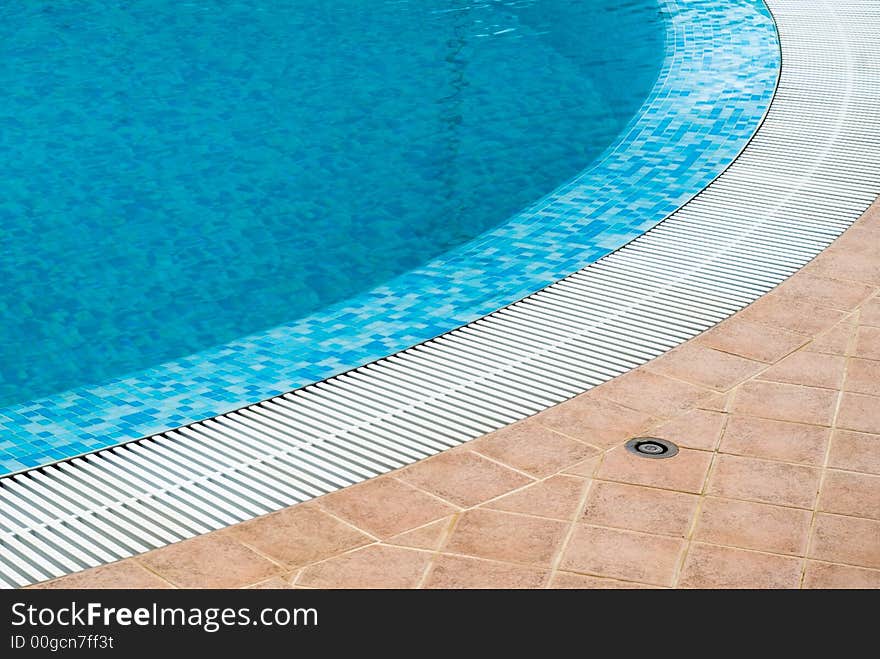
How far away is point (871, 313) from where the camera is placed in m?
5.55

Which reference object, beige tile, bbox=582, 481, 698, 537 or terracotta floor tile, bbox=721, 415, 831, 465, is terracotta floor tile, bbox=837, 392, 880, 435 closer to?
terracotta floor tile, bbox=721, 415, 831, 465

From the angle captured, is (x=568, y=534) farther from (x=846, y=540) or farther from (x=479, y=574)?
(x=846, y=540)

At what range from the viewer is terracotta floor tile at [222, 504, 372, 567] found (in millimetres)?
4047

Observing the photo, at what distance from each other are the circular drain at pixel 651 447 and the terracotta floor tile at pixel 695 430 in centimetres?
4

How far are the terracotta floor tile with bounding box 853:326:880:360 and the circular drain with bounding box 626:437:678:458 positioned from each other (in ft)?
3.82

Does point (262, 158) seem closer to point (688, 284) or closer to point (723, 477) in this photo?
point (688, 284)

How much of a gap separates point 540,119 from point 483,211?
148 centimetres

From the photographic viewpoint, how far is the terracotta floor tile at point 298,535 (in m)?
4.05

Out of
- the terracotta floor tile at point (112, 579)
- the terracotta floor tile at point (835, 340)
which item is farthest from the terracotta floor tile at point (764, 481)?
the terracotta floor tile at point (112, 579)

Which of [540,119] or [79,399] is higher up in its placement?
[540,119]

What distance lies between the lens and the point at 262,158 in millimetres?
7965
